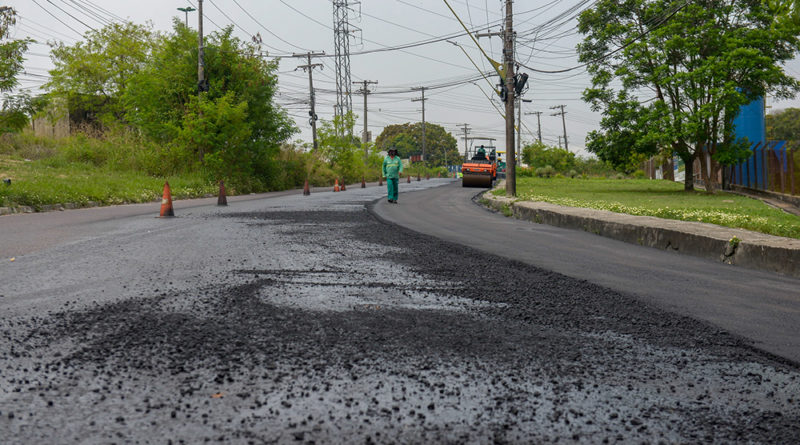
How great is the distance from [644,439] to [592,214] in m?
10.9

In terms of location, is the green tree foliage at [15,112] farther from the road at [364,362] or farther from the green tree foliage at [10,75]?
the road at [364,362]

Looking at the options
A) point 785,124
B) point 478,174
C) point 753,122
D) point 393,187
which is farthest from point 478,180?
point 785,124

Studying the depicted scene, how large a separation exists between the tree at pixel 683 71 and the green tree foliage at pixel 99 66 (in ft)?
122

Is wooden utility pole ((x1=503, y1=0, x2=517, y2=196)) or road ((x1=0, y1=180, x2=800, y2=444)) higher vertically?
wooden utility pole ((x1=503, y1=0, x2=517, y2=196))

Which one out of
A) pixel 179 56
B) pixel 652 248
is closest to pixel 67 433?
pixel 652 248

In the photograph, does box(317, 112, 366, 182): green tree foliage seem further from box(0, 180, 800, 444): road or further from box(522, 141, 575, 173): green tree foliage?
box(0, 180, 800, 444): road

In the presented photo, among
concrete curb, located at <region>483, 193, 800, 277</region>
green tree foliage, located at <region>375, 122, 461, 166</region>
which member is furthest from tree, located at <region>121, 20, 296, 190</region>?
green tree foliage, located at <region>375, 122, 461, 166</region>

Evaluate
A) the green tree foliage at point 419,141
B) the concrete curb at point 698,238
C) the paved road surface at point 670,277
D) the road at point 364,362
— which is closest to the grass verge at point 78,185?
the paved road surface at point 670,277

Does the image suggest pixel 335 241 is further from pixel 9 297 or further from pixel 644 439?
pixel 644 439

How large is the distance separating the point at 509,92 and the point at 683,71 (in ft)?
24.7

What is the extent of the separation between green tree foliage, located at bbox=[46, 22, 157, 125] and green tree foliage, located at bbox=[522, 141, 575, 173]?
40482mm

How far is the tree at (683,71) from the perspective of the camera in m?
27.0

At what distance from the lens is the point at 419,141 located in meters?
137

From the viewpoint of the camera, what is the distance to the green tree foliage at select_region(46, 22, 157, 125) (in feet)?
177
